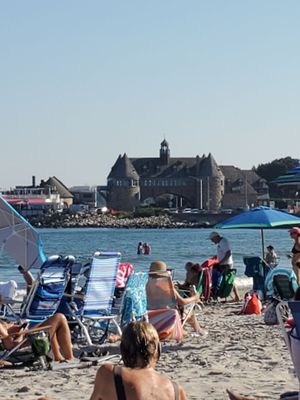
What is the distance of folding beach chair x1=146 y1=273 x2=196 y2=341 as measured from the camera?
9.02 m

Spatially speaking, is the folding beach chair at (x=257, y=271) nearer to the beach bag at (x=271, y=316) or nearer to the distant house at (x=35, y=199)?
the beach bag at (x=271, y=316)

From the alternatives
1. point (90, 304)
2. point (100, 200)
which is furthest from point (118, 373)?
point (100, 200)

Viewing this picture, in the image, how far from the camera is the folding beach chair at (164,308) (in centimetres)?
902

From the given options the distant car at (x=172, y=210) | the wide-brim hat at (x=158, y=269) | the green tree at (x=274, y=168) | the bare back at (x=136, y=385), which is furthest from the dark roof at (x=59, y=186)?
the bare back at (x=136, y=385)

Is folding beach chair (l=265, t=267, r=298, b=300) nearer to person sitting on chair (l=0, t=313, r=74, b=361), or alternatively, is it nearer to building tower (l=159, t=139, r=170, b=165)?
person sitting on chair (l=0, t=313, r=74, b=361)

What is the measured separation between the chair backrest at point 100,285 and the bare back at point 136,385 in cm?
433

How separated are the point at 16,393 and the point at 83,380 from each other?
0.59 m

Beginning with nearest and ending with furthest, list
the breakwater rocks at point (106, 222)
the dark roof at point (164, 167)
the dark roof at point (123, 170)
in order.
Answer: the breakwater rocks at point (106, 222)
the dark roof at point (123, 170)
the dark roof at point (164, 167)

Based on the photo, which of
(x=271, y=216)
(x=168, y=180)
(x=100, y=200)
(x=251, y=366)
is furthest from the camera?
(x=100, y=200)

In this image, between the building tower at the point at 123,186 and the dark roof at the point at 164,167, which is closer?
the building tower at the point at 123,186

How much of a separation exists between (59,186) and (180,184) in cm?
3221

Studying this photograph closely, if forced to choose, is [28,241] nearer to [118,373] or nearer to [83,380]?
[83,380]

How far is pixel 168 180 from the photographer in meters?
148

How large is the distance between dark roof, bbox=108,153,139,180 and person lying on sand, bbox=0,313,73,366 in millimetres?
138978
